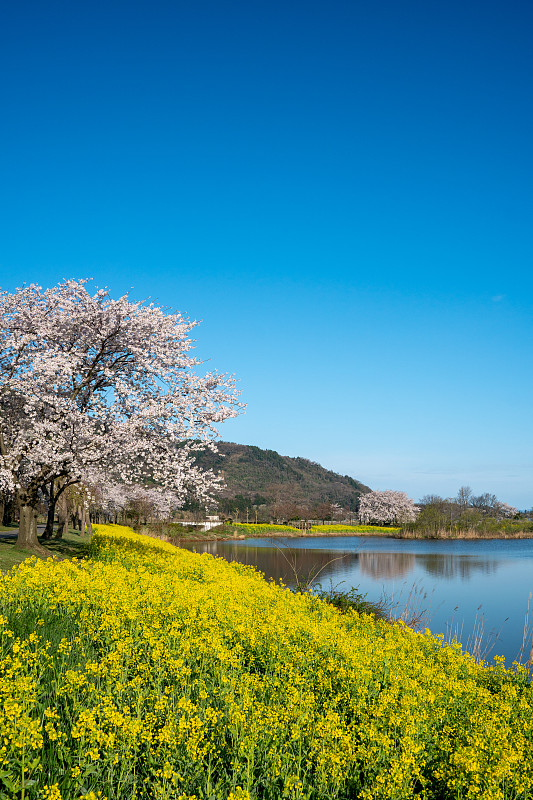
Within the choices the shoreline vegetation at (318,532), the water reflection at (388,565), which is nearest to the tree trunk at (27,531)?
the water reflection at (388,565)

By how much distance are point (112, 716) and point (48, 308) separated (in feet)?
54.0

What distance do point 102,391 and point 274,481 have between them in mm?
137373

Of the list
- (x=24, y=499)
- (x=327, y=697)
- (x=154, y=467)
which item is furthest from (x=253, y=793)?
(x=24, y=499)

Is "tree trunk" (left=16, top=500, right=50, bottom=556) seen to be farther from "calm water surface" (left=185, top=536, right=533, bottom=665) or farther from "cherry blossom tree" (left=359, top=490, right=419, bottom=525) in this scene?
"cherry blossom tree" (left=359, top=490, right=419, bottom=525)

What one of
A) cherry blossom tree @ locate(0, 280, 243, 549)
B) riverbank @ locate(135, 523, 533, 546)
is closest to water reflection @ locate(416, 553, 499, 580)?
cherry blossom tree @ locate(0, 280, 243, 549)

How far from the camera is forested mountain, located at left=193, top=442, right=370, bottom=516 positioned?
129 meters

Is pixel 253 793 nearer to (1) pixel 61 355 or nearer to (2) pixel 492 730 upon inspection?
(2) pixel 492 730

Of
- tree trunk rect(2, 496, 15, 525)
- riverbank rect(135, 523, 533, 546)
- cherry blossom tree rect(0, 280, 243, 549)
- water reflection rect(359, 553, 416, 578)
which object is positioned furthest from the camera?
riverbank rect(135, 523, 533, 546)

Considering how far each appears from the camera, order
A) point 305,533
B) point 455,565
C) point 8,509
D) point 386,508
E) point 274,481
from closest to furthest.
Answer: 1. point 455,565
2. point 8,509
3. point 305,533
4. point 386,508
5. point 274,481

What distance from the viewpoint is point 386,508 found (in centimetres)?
12731

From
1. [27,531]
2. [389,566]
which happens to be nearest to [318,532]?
[389,566]

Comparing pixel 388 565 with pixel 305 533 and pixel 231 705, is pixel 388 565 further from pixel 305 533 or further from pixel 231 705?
pixel 305 533

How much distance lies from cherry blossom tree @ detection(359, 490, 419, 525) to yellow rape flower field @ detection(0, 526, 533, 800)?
11591cm

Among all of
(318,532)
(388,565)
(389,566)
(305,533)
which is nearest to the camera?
(389,566)
